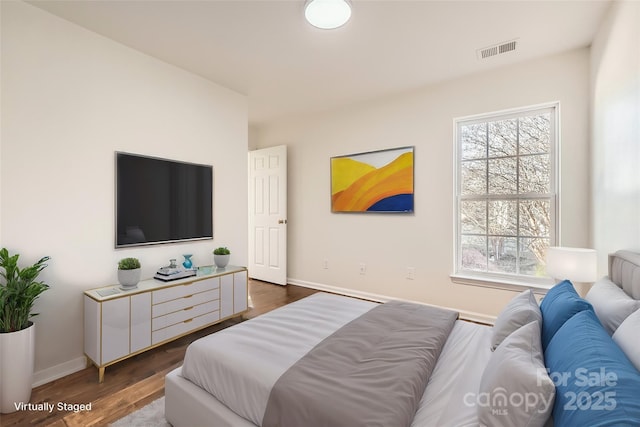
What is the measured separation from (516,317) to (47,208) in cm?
304

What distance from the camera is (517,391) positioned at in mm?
886

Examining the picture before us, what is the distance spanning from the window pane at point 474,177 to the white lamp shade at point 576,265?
1167mm

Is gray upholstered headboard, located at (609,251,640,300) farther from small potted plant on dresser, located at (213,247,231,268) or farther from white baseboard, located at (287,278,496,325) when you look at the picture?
small potted plant on dresser, located at (213,247,231,268)

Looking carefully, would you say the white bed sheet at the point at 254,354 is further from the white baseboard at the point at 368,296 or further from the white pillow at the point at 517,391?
the white baseboard at the point at 368,296

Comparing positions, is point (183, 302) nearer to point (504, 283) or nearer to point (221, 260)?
point (221, 260)

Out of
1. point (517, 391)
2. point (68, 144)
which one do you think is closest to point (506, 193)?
point (517, 391)

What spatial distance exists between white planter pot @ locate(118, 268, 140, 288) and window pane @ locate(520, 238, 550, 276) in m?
3.58

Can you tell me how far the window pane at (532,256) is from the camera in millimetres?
2941

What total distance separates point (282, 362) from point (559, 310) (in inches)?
48.5

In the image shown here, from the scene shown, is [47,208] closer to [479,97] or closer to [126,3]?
[126,3]

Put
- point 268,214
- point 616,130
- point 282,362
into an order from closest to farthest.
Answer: point 282,362 → point 616,130 → point 268,214

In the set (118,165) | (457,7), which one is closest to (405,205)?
(457,7)

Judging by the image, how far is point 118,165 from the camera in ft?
8.25

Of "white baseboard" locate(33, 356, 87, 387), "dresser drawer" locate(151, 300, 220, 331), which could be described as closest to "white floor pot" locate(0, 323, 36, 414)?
"white baseboard" locate(33, 356, 87, 387)
